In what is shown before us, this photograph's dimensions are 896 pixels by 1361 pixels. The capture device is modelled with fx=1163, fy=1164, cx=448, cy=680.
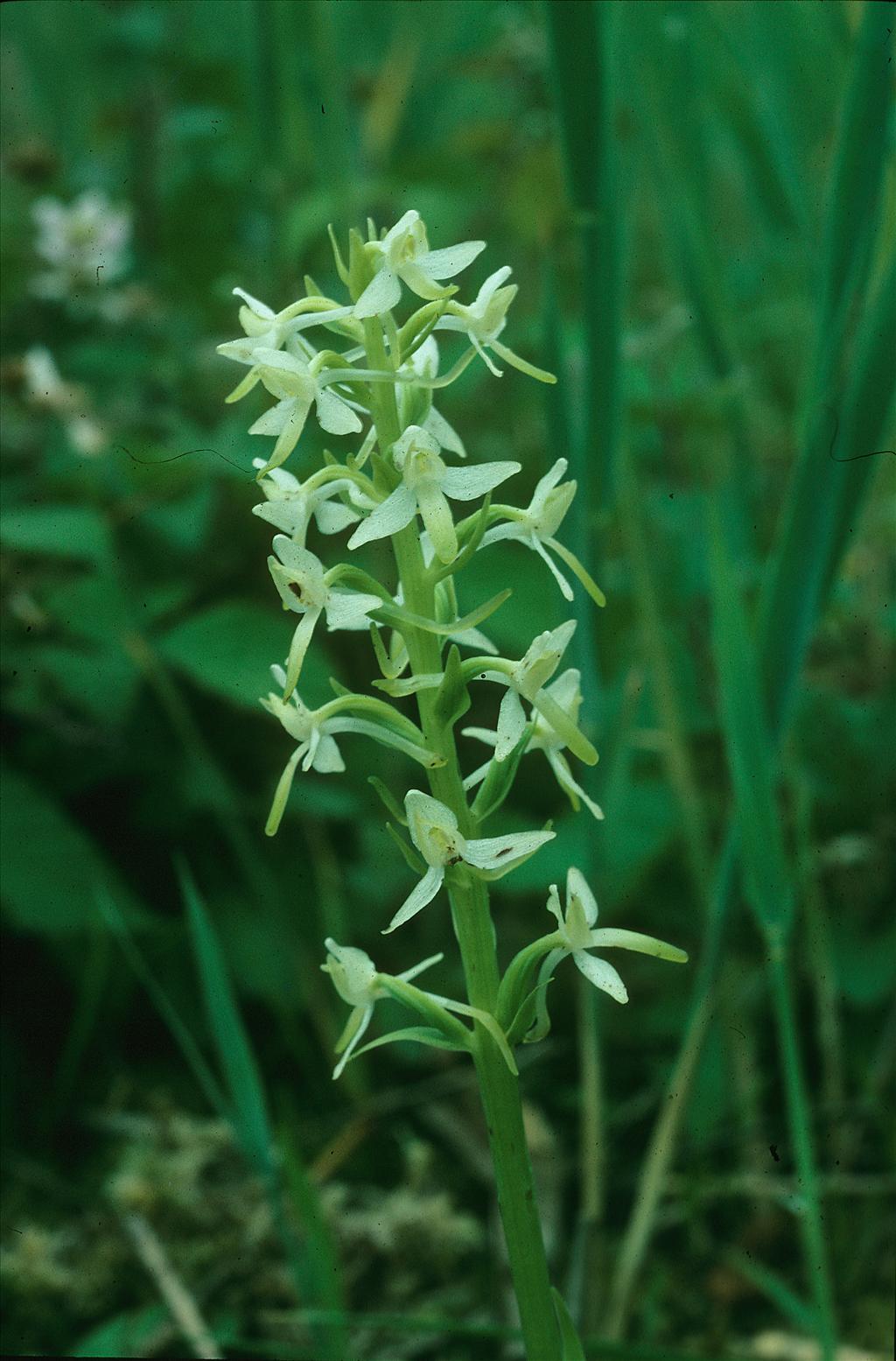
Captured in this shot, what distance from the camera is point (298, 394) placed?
2.01ft

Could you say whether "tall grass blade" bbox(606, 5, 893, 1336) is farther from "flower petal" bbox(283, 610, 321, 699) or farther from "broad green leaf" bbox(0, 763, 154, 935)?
"broad green leaf" bbox(0, 763, 154, 935)

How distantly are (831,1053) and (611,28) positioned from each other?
949 mm

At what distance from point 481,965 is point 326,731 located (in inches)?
6.1

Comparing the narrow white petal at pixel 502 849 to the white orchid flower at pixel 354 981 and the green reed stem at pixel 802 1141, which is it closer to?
the white orchid flower at pixel 354 981

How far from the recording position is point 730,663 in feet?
2.80

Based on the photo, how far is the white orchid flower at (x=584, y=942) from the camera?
62cm

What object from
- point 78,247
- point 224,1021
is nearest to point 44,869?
point 224,1021

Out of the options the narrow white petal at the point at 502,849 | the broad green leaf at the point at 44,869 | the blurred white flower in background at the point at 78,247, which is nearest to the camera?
the narrow white petal at the point at 502,849

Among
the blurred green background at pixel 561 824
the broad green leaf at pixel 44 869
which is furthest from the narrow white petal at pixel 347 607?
the broad green leaf at pixel 44 869

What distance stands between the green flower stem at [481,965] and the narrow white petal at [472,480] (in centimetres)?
3

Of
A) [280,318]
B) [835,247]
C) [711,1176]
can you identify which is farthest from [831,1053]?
[280,318]

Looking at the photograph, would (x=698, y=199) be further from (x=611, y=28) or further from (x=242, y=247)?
(x=242, y=247)

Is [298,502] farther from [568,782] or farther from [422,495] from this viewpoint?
[568,782]

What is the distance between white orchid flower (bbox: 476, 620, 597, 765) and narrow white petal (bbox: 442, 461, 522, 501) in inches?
3.3
